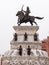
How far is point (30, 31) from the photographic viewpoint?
35.2 meters

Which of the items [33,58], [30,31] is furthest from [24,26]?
[33,58]

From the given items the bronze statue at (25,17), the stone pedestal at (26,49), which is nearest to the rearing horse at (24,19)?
the bronze statue at (25,17)

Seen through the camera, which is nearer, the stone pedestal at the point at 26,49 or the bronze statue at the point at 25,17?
the stone pedestal at the point at 26,49

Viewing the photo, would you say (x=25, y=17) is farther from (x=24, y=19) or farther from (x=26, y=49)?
(x=26, y=49)

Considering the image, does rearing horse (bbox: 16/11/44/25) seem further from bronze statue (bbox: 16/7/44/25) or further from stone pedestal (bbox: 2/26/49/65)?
stone pedestal (bbox: 2/26/49/65)

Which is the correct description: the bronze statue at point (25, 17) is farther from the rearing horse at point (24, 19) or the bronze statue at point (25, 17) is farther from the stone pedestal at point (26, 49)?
the stone pedestal at point (26, 49)

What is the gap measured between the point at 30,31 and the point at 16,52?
2.87m

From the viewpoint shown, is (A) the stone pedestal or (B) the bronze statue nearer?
(A) the stone pedestal

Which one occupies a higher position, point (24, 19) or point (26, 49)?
point (24, 19)

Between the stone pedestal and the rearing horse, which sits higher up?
the rearing horse

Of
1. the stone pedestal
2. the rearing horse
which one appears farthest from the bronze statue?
the stone pedestal

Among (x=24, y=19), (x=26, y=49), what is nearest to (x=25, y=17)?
(x=24, y=19)

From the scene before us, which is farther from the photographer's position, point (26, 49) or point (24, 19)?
point (24, 19)

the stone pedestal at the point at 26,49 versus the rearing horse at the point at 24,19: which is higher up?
the rearing horse at the point at 24,19
